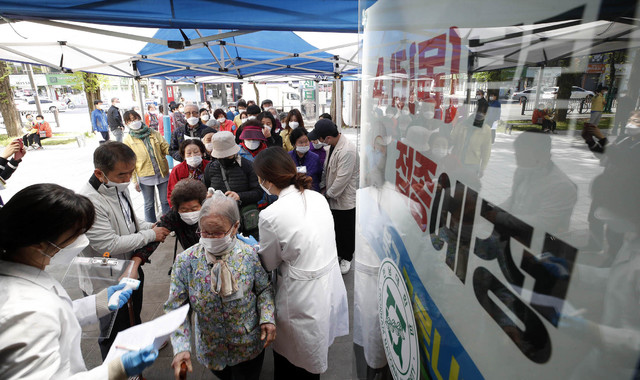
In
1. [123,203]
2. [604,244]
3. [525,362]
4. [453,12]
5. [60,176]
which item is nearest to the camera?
[604,244]

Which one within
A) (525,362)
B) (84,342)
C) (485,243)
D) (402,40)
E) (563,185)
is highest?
(402,40)

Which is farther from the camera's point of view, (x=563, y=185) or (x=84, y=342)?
(x=84, y=342)

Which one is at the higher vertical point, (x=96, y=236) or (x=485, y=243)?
(x=485, y=243)

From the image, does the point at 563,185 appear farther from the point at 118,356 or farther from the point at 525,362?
the point at 118,356

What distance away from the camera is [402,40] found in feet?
3.16

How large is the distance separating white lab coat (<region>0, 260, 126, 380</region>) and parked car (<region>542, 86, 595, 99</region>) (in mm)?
1450

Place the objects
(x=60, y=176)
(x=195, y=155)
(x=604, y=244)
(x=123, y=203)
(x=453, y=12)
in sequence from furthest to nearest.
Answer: (x=60, y=176) < (x=195, y=155) < (x=123, y=203) < (x=453, y=12) < (x=604, y=244)

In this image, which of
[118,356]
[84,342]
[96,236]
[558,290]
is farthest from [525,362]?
[84,342]

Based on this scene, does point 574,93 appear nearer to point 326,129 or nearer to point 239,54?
point 326,129

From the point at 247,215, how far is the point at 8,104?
16.2m

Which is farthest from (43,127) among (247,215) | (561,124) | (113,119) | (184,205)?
(561,124)

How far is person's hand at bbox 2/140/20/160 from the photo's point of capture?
3.00 m

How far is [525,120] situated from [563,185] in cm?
12

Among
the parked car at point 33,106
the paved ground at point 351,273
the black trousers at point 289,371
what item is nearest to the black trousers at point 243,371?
the black trousers at point 289,371
